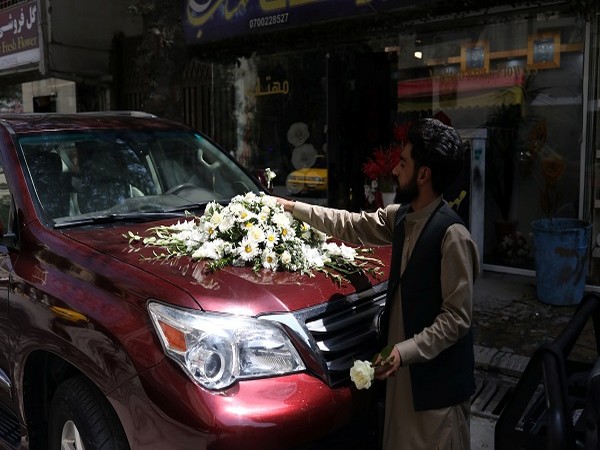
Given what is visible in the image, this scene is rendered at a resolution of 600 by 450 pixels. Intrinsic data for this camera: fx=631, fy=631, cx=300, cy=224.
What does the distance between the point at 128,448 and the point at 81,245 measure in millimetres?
937

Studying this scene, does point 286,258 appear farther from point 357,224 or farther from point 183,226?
point 183,226

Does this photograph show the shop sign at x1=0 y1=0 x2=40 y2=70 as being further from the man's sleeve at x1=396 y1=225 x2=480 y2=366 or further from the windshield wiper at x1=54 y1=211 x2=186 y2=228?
the man's sleeve at x1=396 y1=225 x2=480 y2=366

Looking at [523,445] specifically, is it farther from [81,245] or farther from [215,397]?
[81,245]

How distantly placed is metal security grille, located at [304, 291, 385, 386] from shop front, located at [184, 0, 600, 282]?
12.8ft

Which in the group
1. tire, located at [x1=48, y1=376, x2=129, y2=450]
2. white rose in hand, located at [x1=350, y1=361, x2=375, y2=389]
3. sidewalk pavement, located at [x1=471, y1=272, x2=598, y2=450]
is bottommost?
sidewalk pavement, located at [x1=471, y1=272, x2=598, y2=450]

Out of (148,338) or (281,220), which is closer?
(148,338)

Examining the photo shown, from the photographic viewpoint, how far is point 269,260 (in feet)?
8.99

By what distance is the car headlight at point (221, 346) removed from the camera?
7.45 feet

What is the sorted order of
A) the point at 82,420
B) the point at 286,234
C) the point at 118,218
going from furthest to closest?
1. the point at 118,218
2. the point at 286,234
3. the point at 82,420

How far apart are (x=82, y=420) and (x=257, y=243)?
3.33 feet

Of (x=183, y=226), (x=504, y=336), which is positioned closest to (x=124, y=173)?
(x=183, y=226)

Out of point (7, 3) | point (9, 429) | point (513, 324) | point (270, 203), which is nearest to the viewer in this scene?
point (270, 203)

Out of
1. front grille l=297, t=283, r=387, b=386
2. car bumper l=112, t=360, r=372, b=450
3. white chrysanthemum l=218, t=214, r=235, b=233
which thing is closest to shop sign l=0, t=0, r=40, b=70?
white chrysanthemum l=218, t=214, r=235, b=233

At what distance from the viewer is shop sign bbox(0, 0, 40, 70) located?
1095 centimetres
